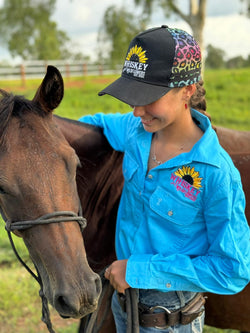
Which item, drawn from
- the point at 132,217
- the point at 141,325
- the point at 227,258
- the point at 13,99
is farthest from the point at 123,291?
the point at 13,99

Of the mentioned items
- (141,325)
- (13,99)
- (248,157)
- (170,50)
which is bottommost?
(141,325)

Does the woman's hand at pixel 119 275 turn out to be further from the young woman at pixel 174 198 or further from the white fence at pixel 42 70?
the white fence at pixel 42 70

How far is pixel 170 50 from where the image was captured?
156 cm

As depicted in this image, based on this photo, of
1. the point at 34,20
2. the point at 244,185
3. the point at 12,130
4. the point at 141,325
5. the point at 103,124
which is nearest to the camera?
the point at 12,130

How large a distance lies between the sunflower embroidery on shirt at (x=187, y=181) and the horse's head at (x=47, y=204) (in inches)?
17.9

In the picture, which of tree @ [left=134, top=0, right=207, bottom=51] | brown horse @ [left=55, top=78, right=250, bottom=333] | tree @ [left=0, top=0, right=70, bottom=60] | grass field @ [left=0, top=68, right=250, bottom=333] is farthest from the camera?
tree @ [left=0, top=0, right=70, bottom=60]

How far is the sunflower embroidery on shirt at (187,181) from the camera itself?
5.42ft

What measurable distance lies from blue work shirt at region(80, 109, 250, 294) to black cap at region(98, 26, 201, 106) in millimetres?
280

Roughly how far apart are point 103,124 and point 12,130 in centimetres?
76

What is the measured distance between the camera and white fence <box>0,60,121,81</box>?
20.5 metres

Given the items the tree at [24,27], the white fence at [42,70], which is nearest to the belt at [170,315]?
the white fence at [42,70]

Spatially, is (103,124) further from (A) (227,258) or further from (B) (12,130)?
(A) (227,258)

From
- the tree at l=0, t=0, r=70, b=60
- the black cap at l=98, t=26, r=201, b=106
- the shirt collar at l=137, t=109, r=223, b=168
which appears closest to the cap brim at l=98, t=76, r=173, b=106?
the black cap at l=98, t=26, r=201, b=106

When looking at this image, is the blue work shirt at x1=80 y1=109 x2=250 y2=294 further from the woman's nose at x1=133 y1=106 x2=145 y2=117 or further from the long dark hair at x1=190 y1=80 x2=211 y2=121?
the woman's nose at x1=133 y1=106 x2=145 y2=117
